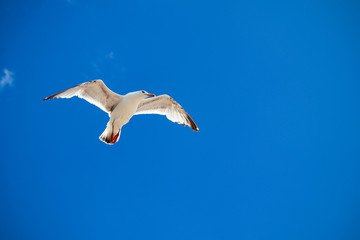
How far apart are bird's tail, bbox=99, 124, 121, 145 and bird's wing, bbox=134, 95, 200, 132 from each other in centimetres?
101

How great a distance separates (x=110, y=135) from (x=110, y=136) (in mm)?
26

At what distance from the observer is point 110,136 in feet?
19.9

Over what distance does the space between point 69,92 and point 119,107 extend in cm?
114

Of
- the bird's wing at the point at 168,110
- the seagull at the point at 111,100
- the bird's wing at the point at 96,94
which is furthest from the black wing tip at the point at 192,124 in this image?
the bird's wing at the point at 96,94

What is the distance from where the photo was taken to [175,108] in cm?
705

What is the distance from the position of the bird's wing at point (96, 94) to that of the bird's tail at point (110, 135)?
542 millimetres

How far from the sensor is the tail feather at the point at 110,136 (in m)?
6.00

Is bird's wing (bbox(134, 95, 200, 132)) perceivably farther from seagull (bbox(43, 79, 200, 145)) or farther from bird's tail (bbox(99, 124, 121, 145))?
bird's tail (bbox(99, 124, 121, 145))

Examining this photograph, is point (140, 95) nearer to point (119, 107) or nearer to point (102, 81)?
point (119, 107)

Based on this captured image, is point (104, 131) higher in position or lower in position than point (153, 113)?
lower

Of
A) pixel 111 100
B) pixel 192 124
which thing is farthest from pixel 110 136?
pixel 192 124

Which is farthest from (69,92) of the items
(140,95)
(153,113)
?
(153,113)

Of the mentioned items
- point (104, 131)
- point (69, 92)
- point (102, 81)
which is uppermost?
point (102, 81)

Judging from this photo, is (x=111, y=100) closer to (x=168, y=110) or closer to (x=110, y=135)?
(x=110, y=135)
